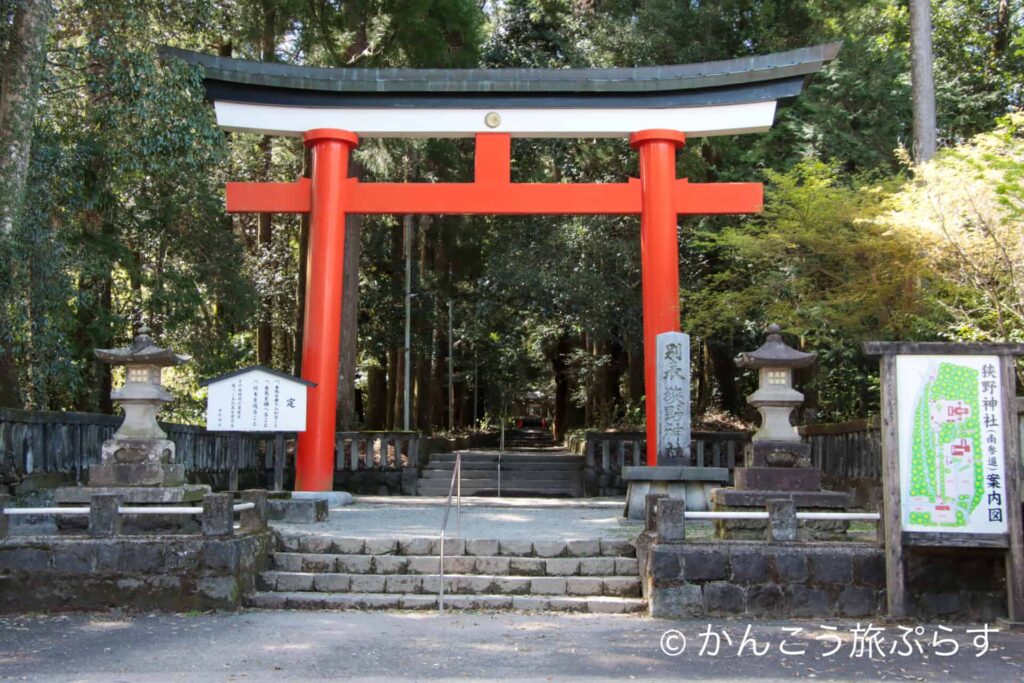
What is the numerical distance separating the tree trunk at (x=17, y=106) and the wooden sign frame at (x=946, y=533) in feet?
25.8

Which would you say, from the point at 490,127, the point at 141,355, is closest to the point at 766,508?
the point at 141,355

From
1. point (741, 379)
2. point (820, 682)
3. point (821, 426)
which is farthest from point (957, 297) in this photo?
point (741, 379)

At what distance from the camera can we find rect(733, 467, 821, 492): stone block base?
333 inches

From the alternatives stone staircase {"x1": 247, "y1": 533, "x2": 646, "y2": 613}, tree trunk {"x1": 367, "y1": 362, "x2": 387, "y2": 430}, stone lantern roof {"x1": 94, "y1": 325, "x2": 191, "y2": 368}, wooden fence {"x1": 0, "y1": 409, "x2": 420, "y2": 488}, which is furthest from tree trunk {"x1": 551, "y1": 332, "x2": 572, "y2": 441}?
stone staircase {"x1": 247, "y1": 533, "x2": 646, "y2": 613}

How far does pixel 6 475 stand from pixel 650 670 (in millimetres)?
6570

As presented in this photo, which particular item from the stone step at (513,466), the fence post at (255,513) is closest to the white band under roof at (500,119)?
the fence post at (255,513)

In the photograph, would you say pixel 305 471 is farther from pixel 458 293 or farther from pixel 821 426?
pixel 458 293

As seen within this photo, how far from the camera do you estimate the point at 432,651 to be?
598 cm

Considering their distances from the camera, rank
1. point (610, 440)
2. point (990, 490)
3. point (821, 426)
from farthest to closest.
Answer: point (610, 440), point (821, 426), point (990, 490)

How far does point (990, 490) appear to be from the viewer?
6648 mm

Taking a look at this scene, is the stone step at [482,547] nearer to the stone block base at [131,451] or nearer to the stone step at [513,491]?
the stone block base at [131,451]

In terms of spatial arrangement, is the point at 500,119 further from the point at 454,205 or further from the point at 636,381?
the point at 636,381

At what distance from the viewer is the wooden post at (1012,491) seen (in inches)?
258

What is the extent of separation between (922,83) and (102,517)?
12.7 metres
